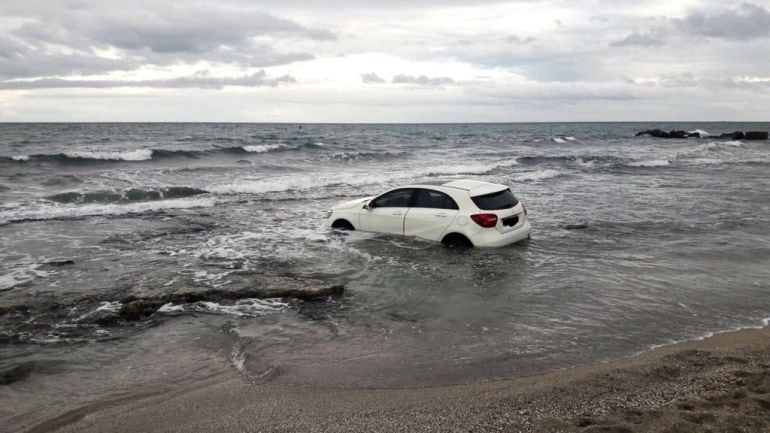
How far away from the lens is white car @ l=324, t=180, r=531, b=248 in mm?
11469

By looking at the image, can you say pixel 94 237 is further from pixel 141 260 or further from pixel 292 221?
pixel 292 221

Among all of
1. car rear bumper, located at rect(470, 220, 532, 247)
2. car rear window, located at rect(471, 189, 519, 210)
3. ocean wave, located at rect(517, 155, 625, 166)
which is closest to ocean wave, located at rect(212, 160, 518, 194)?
ocean wave, located at rect(517, 155, 625, 166)

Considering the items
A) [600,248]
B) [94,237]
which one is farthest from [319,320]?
[94,237]

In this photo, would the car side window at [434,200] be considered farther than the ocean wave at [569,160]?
No

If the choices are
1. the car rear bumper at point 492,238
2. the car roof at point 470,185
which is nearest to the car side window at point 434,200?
the car roof at point 470,185

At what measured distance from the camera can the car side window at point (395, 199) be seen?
1252 centimetres

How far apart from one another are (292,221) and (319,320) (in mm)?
8418

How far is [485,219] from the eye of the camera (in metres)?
11.4

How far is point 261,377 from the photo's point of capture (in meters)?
6.00

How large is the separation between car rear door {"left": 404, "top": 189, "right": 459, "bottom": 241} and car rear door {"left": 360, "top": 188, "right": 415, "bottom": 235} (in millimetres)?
176

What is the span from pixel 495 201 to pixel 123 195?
15029mm

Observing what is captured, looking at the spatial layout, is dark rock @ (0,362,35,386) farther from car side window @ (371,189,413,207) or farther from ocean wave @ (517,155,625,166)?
ocean wave @ (517,155,625,166)

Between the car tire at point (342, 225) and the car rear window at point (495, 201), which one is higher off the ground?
the car rear window at point (495, 201)

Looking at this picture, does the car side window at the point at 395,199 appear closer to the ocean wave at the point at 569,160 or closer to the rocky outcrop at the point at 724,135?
the ocean wave at the point at 569,160
